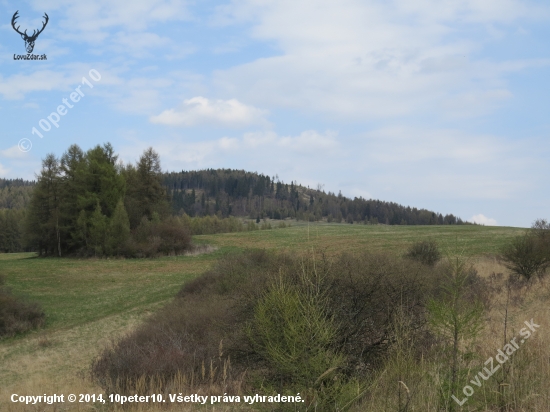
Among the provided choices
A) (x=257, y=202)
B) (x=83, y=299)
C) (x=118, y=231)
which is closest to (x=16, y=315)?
(x=83, y=299)

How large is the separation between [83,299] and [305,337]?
27.5 meters

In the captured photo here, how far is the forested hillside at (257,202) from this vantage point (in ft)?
359

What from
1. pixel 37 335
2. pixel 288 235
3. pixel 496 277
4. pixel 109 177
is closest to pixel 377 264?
pixel 496 277

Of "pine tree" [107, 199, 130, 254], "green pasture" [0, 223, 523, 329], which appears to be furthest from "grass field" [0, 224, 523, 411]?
"pine tree" [107, 199, 130, 254]

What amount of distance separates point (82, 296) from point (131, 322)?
9685mm

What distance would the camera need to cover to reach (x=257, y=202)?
155625 mm

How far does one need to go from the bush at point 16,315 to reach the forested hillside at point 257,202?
65085mm

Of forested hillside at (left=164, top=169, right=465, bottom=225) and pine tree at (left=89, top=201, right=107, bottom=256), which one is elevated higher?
forested hillside at (left=164, top=169, right=465, bottom=225)

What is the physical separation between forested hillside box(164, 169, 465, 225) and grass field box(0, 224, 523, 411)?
4486cm

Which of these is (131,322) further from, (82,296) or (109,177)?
(109,177)

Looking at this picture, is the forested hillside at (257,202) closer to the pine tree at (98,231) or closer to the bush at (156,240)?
the bush at (156,240)

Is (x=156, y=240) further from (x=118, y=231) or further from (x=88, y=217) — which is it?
(x=88, y=217)

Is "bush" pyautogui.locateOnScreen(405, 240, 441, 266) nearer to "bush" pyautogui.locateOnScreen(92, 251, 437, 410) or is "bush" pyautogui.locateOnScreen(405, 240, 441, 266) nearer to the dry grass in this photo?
"bush" pyautogui.locateOnScreen(92, 251, 437, 410)

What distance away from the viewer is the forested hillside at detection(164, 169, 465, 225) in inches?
4311
